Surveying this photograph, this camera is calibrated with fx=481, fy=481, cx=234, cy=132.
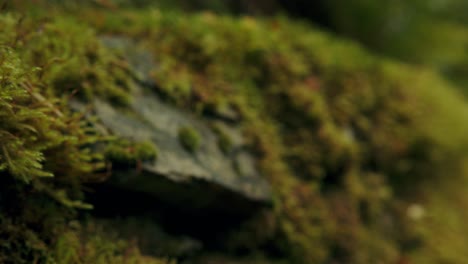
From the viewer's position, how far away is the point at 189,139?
3584 millimetres

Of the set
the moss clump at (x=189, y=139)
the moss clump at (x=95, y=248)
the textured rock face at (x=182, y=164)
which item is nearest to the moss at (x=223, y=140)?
the textured rock face at (x=182, y=164)

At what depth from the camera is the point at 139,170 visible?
10.1 feet

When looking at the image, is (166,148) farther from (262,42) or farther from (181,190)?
Answer: (262,42)

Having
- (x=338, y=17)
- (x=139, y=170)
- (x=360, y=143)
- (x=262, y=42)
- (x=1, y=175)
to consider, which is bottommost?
(x=1, y=175)

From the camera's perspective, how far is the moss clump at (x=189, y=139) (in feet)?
11.7

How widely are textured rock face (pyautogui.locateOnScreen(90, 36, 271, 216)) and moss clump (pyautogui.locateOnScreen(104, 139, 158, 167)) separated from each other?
5cm

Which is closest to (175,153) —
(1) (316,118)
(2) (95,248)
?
(2) (95,248)

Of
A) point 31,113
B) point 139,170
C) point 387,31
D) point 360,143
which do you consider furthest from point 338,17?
point 31,113

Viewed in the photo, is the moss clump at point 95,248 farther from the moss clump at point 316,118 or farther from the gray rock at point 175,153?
the moss clump at point 316,118

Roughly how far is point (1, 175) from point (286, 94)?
304 cm

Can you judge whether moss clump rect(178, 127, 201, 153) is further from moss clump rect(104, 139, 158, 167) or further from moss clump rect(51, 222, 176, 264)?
moss clump rect(51, 222, 176, 264)

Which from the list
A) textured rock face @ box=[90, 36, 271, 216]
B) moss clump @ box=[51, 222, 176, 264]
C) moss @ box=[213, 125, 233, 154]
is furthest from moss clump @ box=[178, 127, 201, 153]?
moss clump @ box=[51, 222, 176, 264]

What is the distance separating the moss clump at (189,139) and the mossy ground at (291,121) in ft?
1.21

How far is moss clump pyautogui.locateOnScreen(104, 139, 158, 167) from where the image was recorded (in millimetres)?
2986
